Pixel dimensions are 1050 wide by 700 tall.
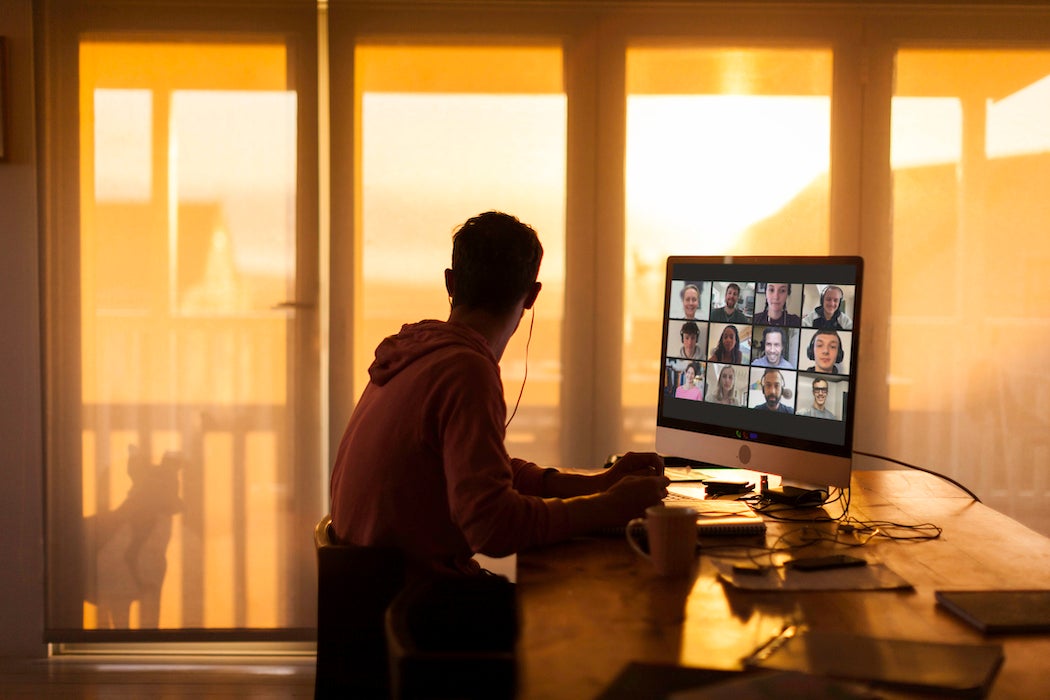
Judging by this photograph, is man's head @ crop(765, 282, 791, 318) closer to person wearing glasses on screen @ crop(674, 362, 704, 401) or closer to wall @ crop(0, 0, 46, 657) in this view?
person wearing glasses on screen @ crop(674, 362, 704, 401)

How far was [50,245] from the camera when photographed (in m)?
3.28

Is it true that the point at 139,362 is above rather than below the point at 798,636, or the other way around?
above

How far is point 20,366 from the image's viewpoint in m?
3.23

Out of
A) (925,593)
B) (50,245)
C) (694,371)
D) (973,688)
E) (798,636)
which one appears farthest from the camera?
(50,245)

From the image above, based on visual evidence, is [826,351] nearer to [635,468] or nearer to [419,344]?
[635,468]

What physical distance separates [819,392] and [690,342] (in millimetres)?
344

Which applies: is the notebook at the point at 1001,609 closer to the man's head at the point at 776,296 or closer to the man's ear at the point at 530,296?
the man's head at the point at 776,296

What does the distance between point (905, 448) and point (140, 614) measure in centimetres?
272

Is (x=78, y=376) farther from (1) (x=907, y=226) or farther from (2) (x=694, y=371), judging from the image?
(1) (x=907, y=226)

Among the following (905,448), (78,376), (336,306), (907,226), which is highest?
(907,226)

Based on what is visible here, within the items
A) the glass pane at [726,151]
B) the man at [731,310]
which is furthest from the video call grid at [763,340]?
the glass pane at [726,151]

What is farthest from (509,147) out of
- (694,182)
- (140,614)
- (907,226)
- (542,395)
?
(140,614)

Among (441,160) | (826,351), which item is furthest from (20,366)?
(826,351)

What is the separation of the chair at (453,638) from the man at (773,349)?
0.72 m
